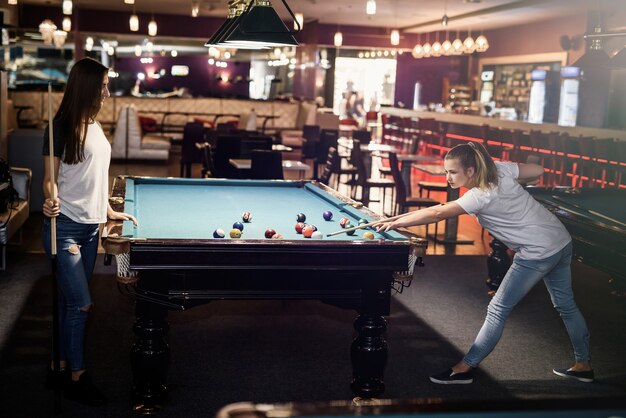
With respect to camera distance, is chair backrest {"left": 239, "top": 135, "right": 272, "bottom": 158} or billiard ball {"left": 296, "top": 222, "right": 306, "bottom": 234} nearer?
billiard ball {"left": 296, "top": 222, "right": 306, "bottom": 234}

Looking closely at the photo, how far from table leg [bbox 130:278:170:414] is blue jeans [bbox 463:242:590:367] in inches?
64.7

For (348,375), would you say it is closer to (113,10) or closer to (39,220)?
(39,220)

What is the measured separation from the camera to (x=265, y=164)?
794cm

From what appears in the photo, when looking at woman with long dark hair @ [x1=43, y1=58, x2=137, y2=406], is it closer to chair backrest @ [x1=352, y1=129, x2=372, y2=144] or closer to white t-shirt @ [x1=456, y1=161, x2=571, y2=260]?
white t-shirt @ [x1=456, y1=161, x2=571, y2=260]

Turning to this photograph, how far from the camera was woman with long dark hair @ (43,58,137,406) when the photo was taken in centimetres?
347

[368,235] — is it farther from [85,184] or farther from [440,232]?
[440,232]

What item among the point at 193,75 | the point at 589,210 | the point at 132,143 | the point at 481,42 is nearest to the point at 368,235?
the point at 589,210

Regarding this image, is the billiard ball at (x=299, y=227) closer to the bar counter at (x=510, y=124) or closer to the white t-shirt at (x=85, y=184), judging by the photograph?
the white t-shirt at (x=85, y=184)

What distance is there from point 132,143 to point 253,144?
526cm

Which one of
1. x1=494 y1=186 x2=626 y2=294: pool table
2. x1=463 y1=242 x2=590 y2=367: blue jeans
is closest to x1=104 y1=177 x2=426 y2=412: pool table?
x1=463 y1=242 x2=590 y2=367: blue jeans

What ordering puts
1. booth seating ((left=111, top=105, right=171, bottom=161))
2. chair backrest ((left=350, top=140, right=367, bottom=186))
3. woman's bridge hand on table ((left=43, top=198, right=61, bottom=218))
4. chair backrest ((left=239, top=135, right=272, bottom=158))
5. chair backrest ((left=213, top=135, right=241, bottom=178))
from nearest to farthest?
woman's bridge hand on table ((left=43, top=198, right=61, bottom=218)), chair backrest ((left=350, top=140, right=367, bottom=186)), chair backrest ((left=213, top=135, right=241, bottom=178)), chair backrest ((left=239, top=135, right=272, bottom=158)), booth seating ((left=111, top=105, right=171, bottom=161))

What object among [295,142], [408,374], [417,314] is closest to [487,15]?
[295,142]

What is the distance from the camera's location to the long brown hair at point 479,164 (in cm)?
388

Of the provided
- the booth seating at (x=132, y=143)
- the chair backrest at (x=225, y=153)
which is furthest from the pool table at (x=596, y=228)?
the booth seating at (x=132, y=143)
